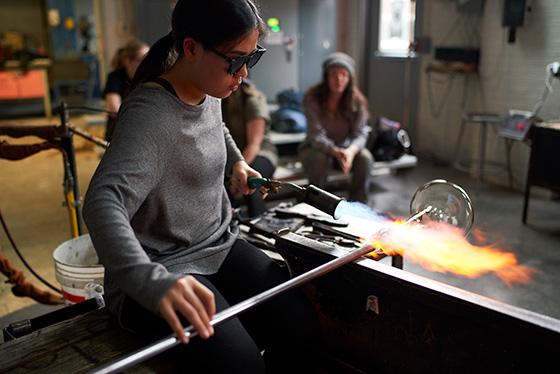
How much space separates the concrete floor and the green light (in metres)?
2.43

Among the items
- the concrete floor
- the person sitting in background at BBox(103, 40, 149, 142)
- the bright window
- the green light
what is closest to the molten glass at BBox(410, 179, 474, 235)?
the concrete floor

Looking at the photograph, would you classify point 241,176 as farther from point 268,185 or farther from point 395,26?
point 395,26

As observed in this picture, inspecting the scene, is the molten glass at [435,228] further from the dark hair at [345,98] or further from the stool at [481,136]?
the stool at [481,136]

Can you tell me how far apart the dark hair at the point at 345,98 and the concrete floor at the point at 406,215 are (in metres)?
0.85

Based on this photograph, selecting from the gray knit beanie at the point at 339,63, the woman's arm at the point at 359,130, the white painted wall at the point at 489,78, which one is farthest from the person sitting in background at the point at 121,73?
the white painted wall at the point at 489,78

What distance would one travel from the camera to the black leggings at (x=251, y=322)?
1.46 m

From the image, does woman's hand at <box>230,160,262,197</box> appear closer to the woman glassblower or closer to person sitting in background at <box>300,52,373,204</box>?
the woman glassblower

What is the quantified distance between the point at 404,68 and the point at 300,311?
522 cm

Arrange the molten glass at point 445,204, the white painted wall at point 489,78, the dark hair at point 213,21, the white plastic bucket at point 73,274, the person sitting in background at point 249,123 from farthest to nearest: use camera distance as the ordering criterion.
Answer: the white painted wall at point 489,78 → the person sitting in background at point 249,123 → the white plastic bucket at point 73,274 → the molten glass at point 445,204 → the dark hair at point 213,21

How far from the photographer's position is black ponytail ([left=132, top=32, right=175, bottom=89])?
165 centimetres

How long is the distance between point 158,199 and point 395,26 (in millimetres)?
5754

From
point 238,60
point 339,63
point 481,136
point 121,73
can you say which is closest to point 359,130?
point 339,63

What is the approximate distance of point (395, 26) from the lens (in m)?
6.61

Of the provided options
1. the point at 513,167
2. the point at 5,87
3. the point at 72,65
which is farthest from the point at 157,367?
the point at 72,65
